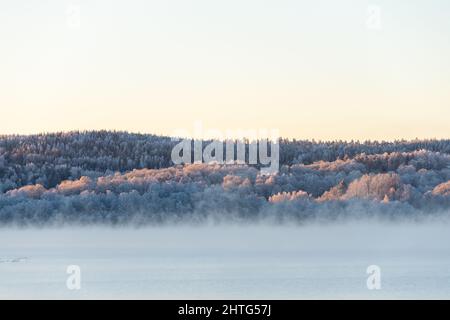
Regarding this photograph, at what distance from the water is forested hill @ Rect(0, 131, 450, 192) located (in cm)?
1758

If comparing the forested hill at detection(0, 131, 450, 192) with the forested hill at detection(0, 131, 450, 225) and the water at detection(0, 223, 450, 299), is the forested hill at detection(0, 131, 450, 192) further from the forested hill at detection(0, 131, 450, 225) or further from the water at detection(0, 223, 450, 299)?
the water at detection(0, 223, 450, 299)

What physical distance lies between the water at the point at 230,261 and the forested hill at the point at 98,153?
1758 cm

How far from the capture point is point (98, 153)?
8581cm

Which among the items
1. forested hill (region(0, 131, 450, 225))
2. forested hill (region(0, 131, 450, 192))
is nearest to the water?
forested hill (region(0, 131, 450, 225))

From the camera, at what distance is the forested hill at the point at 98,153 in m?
81.2

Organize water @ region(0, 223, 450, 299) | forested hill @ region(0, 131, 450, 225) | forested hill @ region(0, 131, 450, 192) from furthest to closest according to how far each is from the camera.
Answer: forested hill @ region(0, 131, 450, 192) → forested hill @ region(0, 131, 450, 225) → water @ region(0, 223, 450, 299)

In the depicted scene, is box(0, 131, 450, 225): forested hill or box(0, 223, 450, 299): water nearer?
box(0, 223, 450, 299): water

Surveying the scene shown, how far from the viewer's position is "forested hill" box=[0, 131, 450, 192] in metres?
81.2

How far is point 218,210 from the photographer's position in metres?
66.2

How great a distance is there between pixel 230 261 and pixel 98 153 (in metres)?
45.6

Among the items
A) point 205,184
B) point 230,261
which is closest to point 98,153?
point 205,184

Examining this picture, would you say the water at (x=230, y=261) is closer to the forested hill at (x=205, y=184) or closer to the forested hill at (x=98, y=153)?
the forested hill at (x=205, y=184)

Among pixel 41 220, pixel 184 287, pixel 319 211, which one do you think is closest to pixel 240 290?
pixel 184 287
